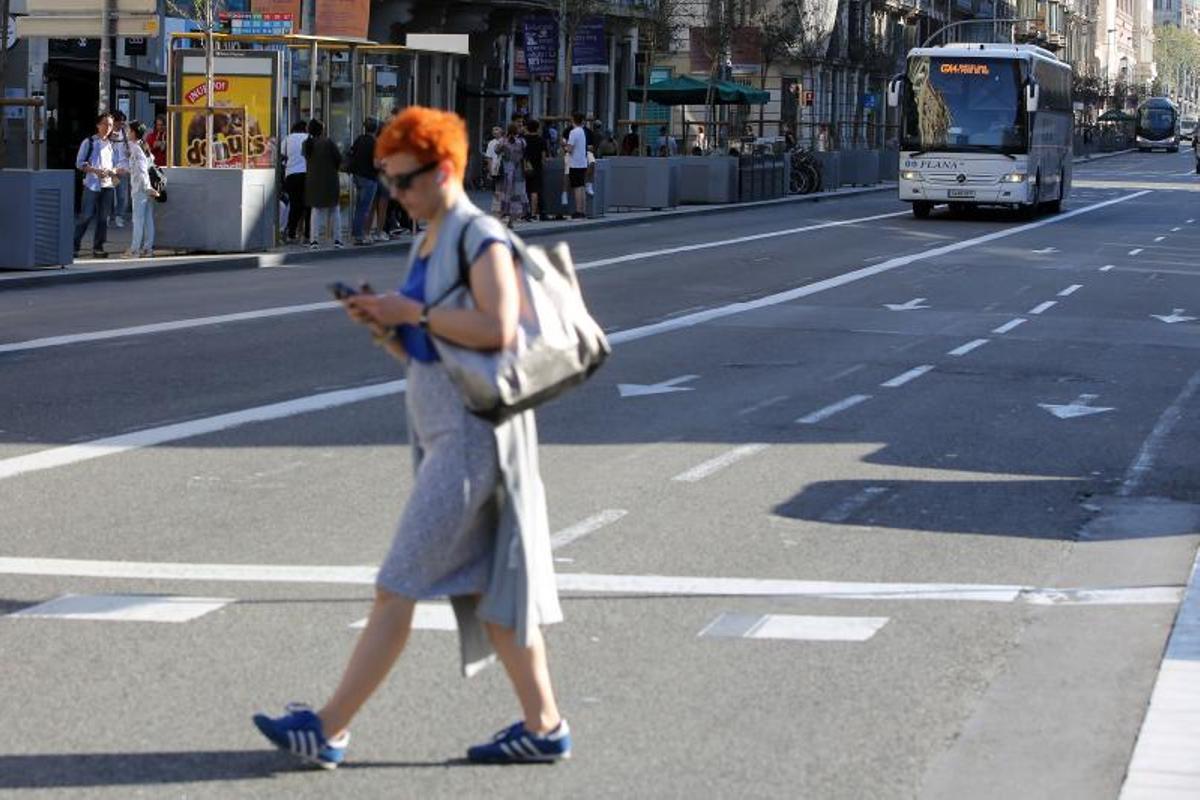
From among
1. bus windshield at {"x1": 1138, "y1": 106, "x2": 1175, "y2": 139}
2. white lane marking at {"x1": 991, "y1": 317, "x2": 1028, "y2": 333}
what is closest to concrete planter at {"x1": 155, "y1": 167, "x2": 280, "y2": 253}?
white lane marking at {"x1": 991, "y1": 317, "x2": 1028, "y2": 333}

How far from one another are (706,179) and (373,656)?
48.9 meters

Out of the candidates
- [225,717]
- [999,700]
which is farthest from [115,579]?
[999,700]

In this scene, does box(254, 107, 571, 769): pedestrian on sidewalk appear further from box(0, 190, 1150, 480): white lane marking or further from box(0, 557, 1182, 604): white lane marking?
box(0, 190, 1150, 480): white lane marking

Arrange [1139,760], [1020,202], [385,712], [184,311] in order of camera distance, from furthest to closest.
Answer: [1020,202] → [184,311] → [385,712] → [1139,760]

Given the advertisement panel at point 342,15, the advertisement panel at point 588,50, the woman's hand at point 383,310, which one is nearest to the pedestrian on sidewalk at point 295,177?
the advertisement panel at point 342,15

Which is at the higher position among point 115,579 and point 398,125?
point 398,125

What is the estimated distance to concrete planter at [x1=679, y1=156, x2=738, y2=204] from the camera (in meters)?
54.2

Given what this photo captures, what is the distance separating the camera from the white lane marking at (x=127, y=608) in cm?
835

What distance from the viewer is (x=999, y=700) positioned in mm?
7492

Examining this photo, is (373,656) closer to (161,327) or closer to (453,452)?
(453,452)

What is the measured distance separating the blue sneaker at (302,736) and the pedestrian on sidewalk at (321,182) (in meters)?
25.8

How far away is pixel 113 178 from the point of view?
2916 cm

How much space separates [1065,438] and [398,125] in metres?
9.17

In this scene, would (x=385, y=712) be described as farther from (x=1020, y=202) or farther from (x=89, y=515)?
(x=1020, y=202)
